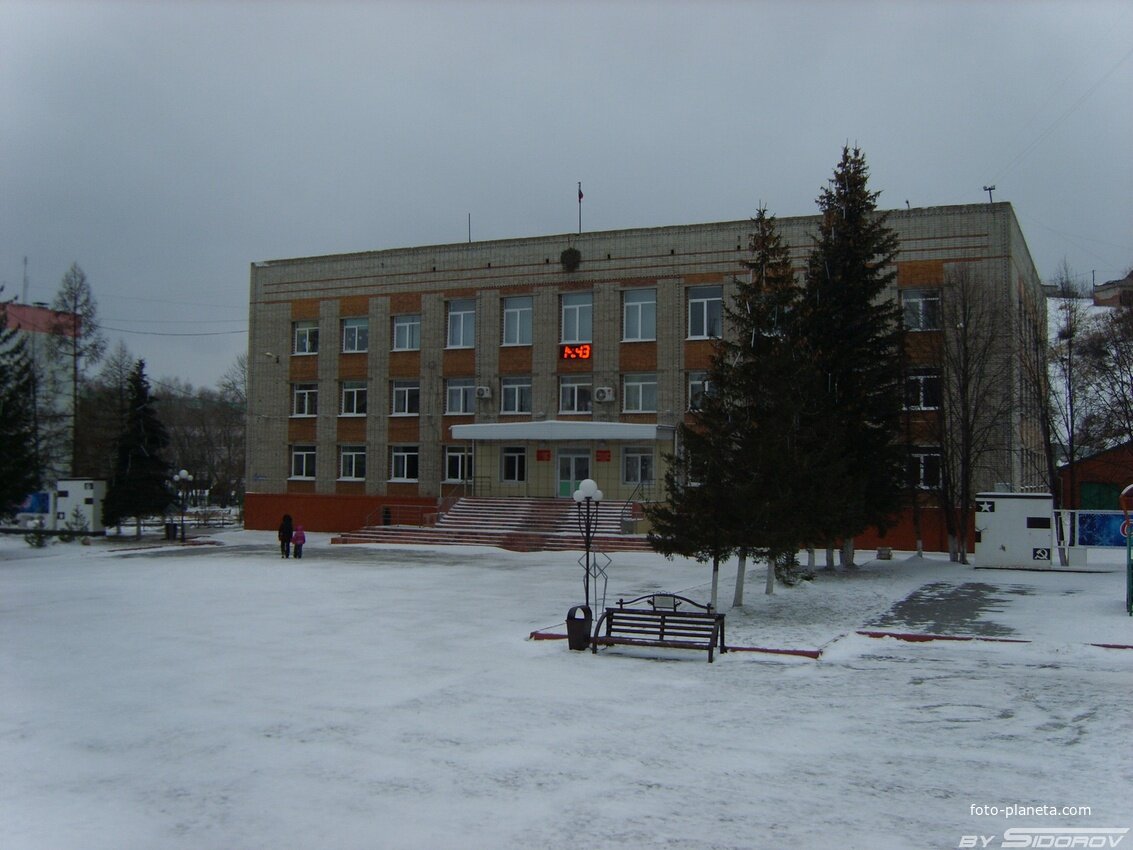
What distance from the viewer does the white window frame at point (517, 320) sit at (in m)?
42.7

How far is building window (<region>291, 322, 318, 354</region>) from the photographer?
46812 millimetres

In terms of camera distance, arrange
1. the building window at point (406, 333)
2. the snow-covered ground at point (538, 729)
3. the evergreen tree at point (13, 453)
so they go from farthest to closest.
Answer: the building window at point (406, 333), the evergreen tree at point (13, 453), the snow-covered ground at point (538, 729)

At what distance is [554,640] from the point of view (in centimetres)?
1521

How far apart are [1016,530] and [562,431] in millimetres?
18309

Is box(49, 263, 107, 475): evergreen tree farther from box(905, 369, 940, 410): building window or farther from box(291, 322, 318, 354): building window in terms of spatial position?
box(905, 369, 940, 410): building window

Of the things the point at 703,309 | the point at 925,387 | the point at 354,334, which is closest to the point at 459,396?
the point at 354,334

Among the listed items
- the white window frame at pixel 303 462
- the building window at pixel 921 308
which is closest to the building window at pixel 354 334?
the white window frame at pixel 303 462

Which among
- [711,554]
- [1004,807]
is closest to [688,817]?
[1004,807]

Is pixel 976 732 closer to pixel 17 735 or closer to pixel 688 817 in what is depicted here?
pixel 688 817

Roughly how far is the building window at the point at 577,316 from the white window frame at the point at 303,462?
14291 millimetres

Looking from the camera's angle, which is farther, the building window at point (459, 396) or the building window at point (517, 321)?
the building window at point (459, 396)

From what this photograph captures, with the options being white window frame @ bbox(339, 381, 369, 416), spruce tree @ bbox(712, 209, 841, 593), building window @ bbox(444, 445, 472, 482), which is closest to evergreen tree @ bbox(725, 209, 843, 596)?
spruce tree @ bbox(712, 209, 841, 593)

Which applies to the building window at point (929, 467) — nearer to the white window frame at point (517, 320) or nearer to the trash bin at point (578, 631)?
the trash bin at point (578, 631)

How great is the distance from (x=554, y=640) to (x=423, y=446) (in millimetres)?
29408
